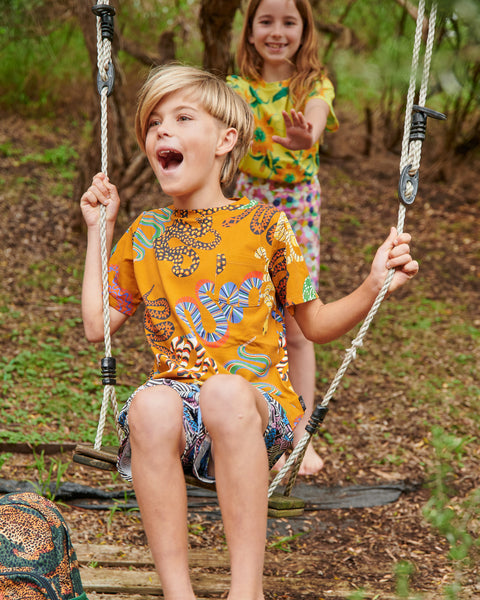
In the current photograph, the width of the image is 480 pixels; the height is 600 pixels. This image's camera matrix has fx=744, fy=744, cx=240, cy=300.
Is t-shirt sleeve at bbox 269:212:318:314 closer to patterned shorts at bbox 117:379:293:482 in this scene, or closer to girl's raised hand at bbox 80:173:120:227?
patterned shorts at bbox 117:379:293:482

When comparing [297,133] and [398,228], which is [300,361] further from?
[398,228]

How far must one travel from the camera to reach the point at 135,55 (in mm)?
5602

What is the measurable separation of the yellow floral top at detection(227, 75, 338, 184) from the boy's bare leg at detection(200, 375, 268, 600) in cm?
144

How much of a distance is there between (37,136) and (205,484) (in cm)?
484

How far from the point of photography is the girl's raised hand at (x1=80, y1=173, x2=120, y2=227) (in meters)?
2.09

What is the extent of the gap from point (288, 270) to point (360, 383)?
6.48 feet

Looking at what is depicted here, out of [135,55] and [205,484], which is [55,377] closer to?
[205,484]

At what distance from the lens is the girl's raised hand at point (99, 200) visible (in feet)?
6.87

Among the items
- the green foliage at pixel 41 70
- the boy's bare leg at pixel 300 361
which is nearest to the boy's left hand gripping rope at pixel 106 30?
the boy's bare leg at pixel 300 361

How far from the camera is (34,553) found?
163 cm

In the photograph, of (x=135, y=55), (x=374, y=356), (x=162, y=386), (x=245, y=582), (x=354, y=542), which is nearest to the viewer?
(x=245, y=582)

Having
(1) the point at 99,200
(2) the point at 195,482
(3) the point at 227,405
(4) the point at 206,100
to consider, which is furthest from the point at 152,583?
(4) the point at 206,100

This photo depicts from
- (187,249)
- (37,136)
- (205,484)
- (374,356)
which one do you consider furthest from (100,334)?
(37,136)

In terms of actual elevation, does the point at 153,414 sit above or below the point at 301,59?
below
